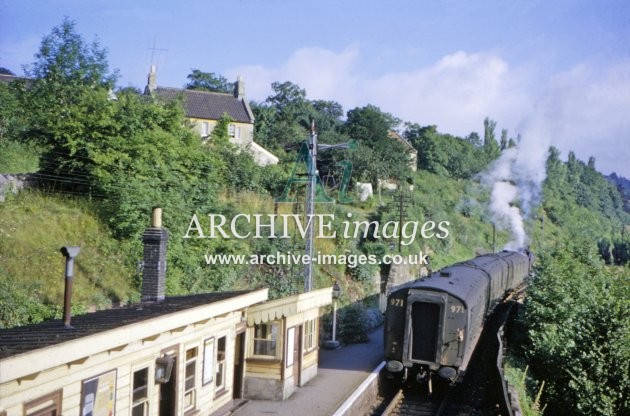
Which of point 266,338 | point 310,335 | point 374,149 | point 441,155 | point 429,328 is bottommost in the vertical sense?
point 310,335

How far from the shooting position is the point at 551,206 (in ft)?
237

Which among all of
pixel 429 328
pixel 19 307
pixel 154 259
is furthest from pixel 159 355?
pixel 429 328

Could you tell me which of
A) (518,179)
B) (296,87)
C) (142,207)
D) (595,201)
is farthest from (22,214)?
(595,201)

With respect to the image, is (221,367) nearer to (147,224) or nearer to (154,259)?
(154,259)

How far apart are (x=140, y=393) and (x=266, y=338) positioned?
469 cm

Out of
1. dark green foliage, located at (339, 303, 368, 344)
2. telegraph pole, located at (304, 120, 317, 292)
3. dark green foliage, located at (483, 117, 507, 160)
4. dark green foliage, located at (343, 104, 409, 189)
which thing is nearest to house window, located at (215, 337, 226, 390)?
telegraph pole, located at (304, 120, 317, 292)

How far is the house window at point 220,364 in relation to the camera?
12480 mm

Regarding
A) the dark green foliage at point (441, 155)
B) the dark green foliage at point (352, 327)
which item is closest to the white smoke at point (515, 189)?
the dark green foliage at point (441, 155)

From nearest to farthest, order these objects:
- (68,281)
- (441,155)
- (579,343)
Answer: (68,281) → (579,343) → (441,155)

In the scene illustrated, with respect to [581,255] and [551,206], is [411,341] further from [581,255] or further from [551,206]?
[551,206]

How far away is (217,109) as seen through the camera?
44.4 meters

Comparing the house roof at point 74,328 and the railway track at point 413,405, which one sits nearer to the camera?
the house roof at point 74,328

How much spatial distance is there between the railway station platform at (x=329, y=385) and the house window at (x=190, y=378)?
1.88m

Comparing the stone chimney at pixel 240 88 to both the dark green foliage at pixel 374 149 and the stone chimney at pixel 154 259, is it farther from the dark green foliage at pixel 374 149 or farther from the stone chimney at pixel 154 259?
the stone chimney at pixel 154 259
